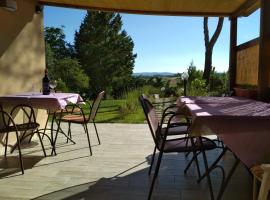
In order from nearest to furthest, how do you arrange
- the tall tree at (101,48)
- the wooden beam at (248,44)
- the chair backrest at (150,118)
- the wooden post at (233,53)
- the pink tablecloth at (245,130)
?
the pink tablecloth at (245,130) → the chair backrest at (150,118) → the wooden beam at (248,44) → the wooden post at (233,53) → the tall tree at (101,48)

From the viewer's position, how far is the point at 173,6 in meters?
5.40

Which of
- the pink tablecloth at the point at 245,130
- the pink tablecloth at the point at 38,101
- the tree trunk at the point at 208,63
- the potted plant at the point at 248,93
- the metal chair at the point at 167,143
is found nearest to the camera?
the pink tablecloth at the point at 245,130

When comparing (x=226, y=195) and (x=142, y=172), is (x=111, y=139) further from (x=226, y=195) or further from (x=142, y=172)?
(x=226, y=195)

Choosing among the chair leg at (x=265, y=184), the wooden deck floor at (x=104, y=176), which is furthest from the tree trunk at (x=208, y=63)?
the chair leg at (x=265, y=184)

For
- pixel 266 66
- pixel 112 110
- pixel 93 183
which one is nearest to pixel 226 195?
pixel 93 183

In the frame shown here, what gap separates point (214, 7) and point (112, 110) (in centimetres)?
440

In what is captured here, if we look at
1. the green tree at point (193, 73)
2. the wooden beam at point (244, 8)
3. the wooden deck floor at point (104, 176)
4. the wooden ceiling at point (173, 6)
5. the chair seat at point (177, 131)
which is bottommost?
the wooden deck floor at point (104, 176)

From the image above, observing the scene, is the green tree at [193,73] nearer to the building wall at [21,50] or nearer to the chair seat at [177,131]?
the building wall at [21,50]

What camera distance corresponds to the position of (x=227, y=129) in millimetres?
2359

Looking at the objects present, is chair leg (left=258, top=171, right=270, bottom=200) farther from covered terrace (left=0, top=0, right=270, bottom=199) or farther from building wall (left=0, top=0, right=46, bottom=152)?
building wall (left=0, top=0, right=46, bottom=152)

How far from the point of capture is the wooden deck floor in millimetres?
2949

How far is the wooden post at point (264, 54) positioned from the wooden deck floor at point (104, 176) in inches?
36.4

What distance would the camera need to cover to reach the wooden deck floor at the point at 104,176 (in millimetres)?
2949

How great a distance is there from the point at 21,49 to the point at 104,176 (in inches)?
99.1
